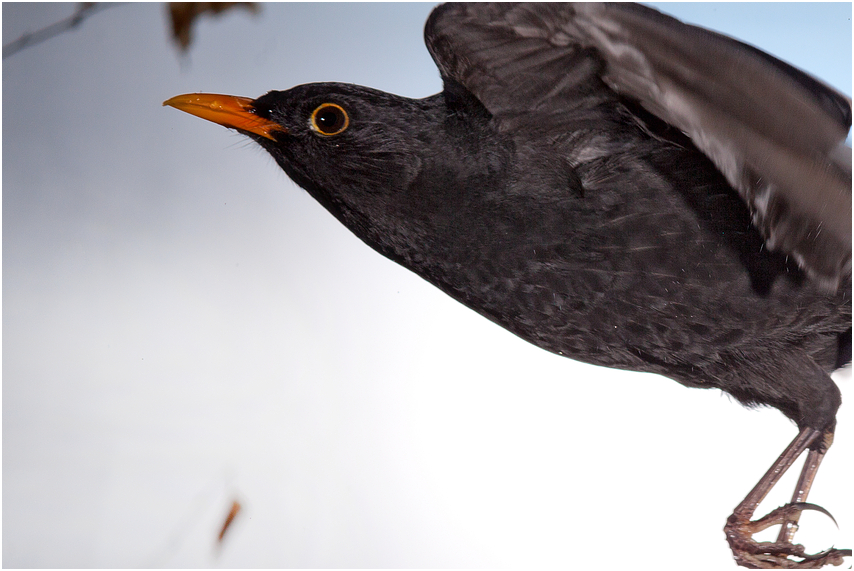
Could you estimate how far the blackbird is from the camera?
84 centimetres

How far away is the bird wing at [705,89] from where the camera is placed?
2.39 feet

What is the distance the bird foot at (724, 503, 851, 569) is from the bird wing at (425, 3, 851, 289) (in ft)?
1.51

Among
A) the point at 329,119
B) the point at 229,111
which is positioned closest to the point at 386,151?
the point at 329,119

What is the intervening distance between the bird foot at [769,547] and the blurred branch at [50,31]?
179 cm

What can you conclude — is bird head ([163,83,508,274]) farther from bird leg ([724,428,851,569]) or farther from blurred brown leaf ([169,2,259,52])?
bird leg ([724,428,851,569])

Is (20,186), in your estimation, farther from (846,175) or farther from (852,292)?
(852,292)

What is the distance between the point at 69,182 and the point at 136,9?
434 millimetres

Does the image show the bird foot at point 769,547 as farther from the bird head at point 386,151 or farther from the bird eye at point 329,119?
the bird eye at point 329,119

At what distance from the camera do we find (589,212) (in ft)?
3.00

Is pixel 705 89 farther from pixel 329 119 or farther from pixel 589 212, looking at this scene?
pixel 329 119

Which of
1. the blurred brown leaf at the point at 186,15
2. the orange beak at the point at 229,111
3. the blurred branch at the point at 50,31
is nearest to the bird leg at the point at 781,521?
the orange beak at the point at 229,111

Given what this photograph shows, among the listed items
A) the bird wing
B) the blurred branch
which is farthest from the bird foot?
the blurred branch

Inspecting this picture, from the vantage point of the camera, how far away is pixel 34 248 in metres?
1.26

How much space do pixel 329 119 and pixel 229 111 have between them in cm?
21
